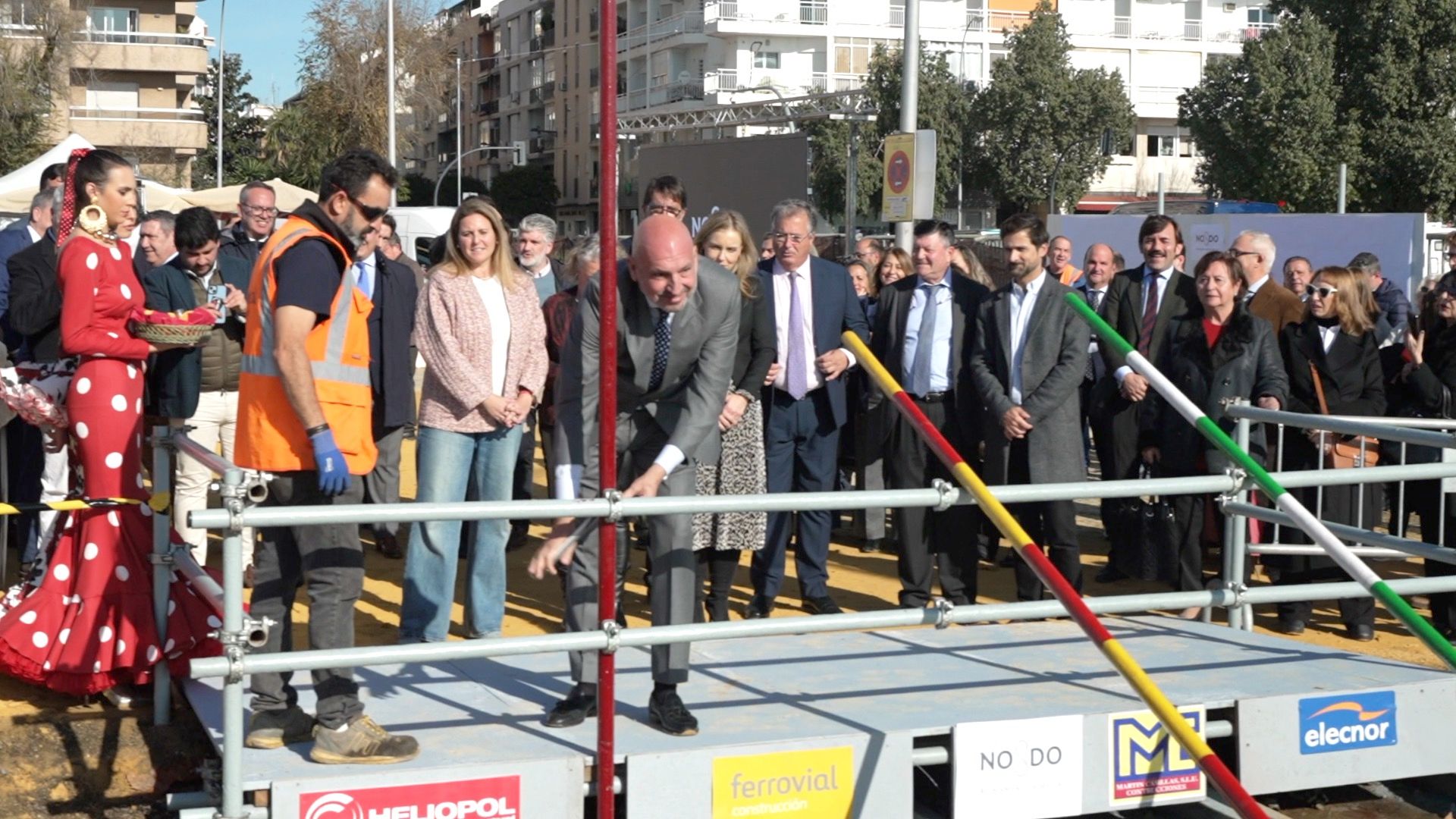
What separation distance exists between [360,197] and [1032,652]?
330cm

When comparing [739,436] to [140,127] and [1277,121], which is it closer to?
[1277,121]

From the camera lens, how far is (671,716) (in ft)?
17.3

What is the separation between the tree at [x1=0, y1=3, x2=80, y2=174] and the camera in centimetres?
3781

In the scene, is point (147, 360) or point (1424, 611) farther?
point (1424, 611)

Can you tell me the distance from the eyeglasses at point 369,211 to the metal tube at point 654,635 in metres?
1.41

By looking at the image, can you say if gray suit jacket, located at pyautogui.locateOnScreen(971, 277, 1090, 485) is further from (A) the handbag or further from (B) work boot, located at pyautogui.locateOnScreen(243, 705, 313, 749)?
(B) work boot, located at pyautogui.locateOnScreen(243, 705, 313, 749)

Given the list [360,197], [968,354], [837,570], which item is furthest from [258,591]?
[837,570]

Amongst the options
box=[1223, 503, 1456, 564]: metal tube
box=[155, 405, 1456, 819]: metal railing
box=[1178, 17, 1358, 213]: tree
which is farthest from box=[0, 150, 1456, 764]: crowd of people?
box=[1178, 17, 1358, 213]: tree

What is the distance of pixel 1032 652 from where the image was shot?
6676mm

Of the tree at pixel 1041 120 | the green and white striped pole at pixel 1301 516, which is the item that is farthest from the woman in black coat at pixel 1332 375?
the tree at pixel 1041 120

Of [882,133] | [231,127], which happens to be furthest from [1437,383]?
[231,127]

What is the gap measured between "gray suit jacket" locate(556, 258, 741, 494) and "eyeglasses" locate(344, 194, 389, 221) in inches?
28.6

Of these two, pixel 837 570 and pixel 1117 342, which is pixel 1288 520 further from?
pixel 837 570

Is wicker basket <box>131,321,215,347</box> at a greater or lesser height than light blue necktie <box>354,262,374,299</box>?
lesser
